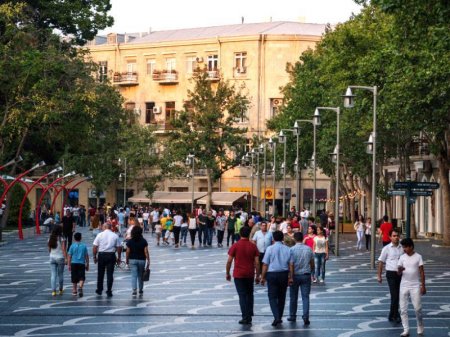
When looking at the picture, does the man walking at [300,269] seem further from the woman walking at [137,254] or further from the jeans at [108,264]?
the jeans at [108,264]

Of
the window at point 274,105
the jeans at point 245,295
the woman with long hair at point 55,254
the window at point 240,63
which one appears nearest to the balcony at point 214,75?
the window at point 240,63

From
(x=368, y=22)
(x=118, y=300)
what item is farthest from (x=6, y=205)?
(x=118, y=300)

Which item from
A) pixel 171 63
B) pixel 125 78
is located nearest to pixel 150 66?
pixel 171 63

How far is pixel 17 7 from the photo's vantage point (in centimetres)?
6112

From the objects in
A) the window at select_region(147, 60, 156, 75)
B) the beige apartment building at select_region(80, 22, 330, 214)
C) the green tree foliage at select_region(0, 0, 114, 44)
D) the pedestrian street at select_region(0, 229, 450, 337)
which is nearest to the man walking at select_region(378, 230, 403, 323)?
the pedestrian street at select_region(0, 229, 450, 337)

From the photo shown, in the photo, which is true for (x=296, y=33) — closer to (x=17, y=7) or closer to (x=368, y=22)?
(x=368, y=22)

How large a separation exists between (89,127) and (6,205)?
937 cm

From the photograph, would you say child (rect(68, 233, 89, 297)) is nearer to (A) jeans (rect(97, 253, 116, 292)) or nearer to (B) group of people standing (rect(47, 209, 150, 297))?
(B) group of people standing (rect(47, 209, 150, 297))

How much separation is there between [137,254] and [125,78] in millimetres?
87284

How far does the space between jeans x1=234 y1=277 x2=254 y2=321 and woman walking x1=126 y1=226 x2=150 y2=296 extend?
220 inches

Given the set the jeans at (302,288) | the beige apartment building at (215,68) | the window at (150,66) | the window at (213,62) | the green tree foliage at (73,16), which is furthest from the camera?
the window at (150,66)

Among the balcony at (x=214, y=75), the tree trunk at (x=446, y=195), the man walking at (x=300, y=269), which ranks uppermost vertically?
the balcony at (x=214, y=75)

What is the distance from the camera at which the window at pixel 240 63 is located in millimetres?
109062

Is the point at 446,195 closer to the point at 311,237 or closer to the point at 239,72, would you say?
the point at 311,237
